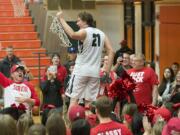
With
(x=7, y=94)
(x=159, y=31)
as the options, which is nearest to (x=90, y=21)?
(x=7, y=94)

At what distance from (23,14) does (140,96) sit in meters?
13.7

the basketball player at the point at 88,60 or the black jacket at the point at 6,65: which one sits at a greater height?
the basketball player at the point at 88,60

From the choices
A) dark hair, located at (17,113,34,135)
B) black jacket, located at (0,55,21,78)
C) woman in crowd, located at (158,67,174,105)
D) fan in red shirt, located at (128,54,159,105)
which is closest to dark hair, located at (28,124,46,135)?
dark hair, located at (17,113,34,135)

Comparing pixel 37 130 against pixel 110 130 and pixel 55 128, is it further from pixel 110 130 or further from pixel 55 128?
pixel 110 130

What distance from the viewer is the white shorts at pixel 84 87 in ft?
27.2

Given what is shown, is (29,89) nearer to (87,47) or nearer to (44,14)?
(87,47)

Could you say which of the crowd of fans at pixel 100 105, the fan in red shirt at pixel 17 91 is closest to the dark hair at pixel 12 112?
the crowd of fans at pixel 100 105

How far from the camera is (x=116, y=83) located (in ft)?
27.1

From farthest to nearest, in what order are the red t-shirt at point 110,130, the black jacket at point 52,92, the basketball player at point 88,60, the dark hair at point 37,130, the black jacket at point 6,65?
the black jacket at point 6,65 < the black jacket at point 52,92 < the basketball player at point 88,60 < the red t-shirt at point 110,130 < the dark hair at point 37,130

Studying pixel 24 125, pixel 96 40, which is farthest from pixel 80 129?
pixel 96 40

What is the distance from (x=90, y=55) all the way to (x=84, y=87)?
0.54m

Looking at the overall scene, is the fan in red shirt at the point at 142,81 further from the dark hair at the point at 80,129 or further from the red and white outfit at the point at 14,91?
the dark hair at the point at 80,129

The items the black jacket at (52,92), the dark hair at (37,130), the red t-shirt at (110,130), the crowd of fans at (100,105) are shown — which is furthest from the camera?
the black jacket at (52,92)

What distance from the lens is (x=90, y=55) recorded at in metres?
8.17
